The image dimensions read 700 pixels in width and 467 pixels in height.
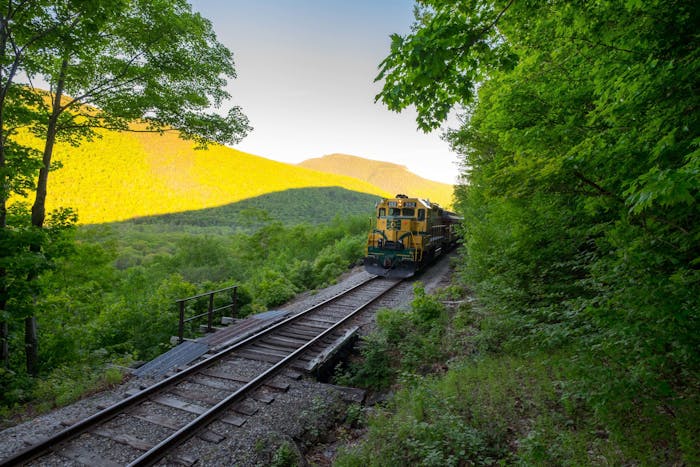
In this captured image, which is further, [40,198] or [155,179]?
[155,179]

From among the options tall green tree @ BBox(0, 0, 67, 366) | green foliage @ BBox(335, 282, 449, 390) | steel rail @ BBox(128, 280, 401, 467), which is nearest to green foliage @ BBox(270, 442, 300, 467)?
steel rail @ BBox(128, 280, 401, 467)

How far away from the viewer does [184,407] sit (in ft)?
17.1

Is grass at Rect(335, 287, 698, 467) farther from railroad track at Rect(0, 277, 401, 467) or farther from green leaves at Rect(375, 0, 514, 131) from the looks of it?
green leaves at Rect(375, 0, 514, 131)

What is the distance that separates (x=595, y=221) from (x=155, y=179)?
228ft

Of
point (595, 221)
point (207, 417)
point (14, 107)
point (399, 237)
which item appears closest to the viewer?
point (207, 417)

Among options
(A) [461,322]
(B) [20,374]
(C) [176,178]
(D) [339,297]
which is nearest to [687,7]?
(A) [461,322]

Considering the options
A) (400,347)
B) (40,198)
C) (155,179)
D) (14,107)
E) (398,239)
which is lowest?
(400,347)

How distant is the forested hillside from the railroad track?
2244mm

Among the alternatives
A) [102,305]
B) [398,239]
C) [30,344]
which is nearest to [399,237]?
[398,239]

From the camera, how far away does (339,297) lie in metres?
11.5

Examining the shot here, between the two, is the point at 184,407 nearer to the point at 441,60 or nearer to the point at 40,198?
the point at 441,60

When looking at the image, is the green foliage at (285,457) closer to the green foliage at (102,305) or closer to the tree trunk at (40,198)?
the green foliage at (102,305)

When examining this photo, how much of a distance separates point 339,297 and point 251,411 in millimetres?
6383

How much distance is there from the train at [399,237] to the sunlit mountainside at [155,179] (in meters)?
44.5
